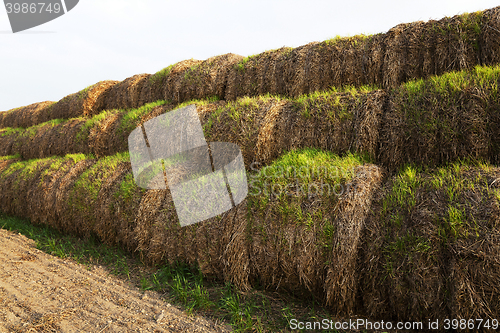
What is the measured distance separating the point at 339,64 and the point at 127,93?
17.5 feet

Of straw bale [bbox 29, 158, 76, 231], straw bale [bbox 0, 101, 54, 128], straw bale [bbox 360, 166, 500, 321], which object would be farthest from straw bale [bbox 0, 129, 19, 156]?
straw bale [bbox 360, 166, 500, 321]

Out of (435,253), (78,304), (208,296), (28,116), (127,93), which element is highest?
(28,116)

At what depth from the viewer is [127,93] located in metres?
7.28

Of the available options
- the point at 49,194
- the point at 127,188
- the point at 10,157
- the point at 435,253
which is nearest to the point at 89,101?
the point at 49,194

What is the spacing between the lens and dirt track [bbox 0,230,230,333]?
9.23ft

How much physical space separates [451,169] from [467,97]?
2.59ft

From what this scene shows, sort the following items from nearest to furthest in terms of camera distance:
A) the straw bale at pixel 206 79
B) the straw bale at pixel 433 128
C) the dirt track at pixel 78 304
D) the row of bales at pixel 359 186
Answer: the row of bales at pixel 359 186
the dirt track at pixel 78 304
the straw bale at pixel 433 128
the straw bale at pixel 206 79

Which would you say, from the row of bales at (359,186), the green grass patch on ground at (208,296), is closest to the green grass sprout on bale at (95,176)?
the row of bales at (359,186)

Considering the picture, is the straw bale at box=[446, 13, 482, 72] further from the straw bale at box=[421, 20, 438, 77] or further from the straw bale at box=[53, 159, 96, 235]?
the straw bale at box=[53, 159, 96, 235]

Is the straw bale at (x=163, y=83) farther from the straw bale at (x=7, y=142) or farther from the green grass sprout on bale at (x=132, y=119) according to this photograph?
the straw bale at (x=7, y=142)

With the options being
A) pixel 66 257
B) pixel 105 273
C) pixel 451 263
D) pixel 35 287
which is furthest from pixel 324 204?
pixel 66 257

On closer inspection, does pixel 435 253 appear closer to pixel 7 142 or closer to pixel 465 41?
pixel 465 41

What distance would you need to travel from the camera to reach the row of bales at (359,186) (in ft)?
8.01

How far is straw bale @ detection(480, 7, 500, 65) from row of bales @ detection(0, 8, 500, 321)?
0.01 metres
